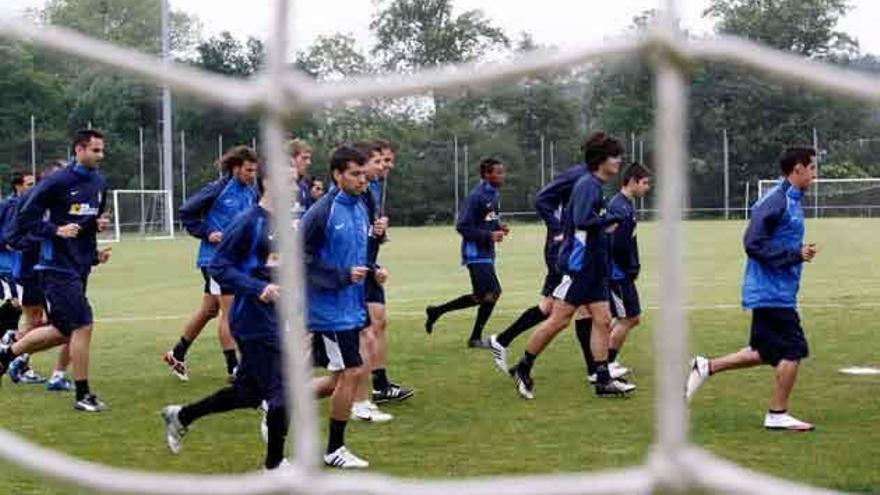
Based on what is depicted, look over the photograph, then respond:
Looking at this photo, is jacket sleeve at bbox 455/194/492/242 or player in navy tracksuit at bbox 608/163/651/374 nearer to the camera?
player in navy tracksuit at bbox 608/163/651/374

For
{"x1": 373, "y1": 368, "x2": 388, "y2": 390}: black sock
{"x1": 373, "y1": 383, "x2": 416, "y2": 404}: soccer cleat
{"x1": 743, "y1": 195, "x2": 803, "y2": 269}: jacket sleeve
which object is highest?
{"x1": 743, "y1": 195, "x2": 803, "y2": 269}: jacket sleeve

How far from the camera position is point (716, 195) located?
34781mm

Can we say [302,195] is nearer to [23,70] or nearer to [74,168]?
[74,168]

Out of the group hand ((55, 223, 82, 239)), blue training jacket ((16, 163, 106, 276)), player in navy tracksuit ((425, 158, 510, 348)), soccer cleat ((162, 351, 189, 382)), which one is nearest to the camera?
hand ((55, 223, 82, 239))

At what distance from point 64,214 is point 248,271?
2215mm

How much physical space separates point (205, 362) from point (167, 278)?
35.3 ft

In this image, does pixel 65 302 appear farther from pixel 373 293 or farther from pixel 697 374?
pixel 697 374

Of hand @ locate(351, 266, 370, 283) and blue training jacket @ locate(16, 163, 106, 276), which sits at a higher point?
blue training jacket @ locate(16, 163, 106, 276)

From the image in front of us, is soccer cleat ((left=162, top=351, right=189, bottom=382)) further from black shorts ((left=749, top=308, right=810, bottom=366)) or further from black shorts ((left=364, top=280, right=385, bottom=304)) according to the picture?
Result: black shorts ((left=749, top=308, right=810, bottom=366))

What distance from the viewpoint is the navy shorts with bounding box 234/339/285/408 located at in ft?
19.7

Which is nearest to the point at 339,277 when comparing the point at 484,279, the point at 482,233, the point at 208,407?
the point at 208,407

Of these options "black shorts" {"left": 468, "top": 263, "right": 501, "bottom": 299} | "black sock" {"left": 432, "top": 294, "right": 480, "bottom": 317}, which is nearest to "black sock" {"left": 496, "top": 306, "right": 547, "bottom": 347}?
"black shorts" {"left": 468, "top": 263, "right": 501, "bottom": 299}

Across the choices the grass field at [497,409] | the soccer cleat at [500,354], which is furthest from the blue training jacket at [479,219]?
the soccer cleat at [500,354]

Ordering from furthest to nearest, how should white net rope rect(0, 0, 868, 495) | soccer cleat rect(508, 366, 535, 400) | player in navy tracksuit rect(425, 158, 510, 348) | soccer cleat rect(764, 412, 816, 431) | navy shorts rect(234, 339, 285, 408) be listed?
1. player in navy tracksuit rect(425, 158, 510, 348)
2. soccer cleat rect(508, 366, 535, 400)
3. soccer cleat rect(764, 412, 816, 431)
4. navy shorts rect(234, 339, 285, 408)
5. white net rope rect(0, 0, 868, 495)
